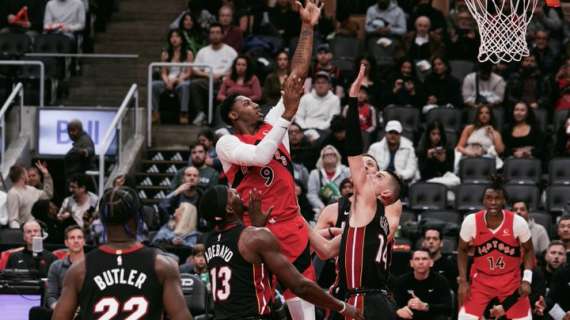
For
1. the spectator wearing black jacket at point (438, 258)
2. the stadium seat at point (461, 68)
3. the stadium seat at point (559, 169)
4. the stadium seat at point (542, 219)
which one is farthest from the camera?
the stadium seat at point (461, 68)

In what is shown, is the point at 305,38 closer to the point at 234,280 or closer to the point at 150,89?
the point at 234,280

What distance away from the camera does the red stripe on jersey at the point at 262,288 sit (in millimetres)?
8547

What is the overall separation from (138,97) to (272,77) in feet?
9.89

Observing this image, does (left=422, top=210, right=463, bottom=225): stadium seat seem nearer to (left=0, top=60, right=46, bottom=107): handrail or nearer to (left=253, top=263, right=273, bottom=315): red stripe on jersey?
(left=0, top=60, right=46, bottom=107): handrail

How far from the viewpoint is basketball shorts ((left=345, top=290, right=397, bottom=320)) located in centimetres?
956

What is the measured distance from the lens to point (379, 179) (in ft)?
32.7

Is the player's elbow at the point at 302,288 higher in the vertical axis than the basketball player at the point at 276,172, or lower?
lower

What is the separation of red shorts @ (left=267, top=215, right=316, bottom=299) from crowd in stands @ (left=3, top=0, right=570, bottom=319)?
4.89 m

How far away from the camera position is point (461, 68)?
2019cm

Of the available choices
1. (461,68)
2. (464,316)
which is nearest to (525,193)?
(461,68)

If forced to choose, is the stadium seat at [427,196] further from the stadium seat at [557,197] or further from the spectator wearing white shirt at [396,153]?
the stadium seat at [557,197]

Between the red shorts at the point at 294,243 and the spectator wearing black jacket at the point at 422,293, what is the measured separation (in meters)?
4.86

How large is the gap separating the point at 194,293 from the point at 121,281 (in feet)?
21.1

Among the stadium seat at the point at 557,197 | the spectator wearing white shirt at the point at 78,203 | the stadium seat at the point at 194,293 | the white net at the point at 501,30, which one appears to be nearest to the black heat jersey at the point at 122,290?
the stadium seat at the point at 194,293
